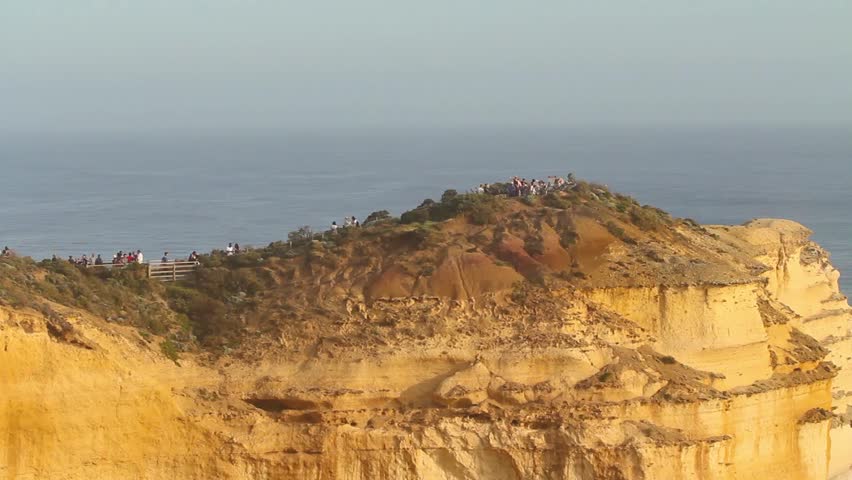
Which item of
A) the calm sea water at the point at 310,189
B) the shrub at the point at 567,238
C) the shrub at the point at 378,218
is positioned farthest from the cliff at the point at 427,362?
the calm sea water at the point at 310,189

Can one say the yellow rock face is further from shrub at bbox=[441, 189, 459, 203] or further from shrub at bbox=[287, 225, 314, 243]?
shrub at bbox=[287, 225, 314, 243]

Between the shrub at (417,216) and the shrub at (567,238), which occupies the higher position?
the shrub at (417,216)

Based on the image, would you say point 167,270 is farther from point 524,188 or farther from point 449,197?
point 524,188

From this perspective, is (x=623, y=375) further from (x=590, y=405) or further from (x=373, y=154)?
(x=373, y=154)

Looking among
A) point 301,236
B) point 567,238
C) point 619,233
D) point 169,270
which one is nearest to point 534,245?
point 567,238

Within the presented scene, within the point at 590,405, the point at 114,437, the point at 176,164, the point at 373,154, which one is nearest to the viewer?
the point at 114,437

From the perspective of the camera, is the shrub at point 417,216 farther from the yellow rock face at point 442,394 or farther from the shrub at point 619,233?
the shrub at point 619,233

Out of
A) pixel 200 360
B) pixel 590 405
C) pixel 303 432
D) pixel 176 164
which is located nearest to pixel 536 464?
pixel 590 405
